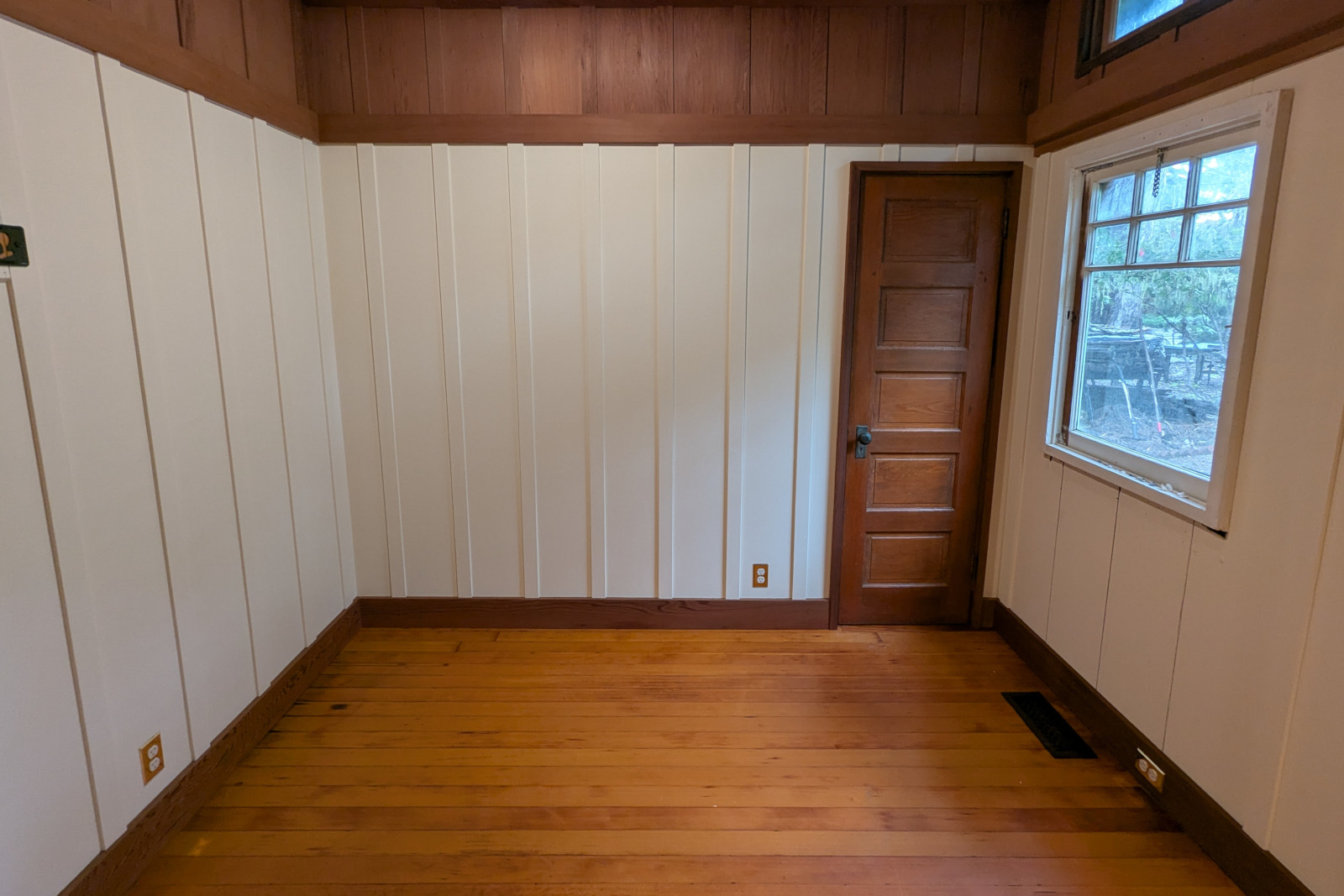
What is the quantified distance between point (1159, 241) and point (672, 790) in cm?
243

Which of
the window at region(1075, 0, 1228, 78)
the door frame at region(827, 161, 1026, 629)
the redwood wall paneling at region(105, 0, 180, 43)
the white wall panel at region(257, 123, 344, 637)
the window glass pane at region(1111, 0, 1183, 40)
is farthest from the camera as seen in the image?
the door frame at region(827, 161, 1026, 629)

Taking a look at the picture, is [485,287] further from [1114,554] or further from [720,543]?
[1114,554]

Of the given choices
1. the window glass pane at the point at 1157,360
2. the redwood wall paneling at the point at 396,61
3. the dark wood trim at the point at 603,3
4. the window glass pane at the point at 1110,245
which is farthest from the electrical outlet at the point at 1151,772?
the redwood wall paneling at the point at 396,61

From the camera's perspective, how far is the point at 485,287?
3197 mm

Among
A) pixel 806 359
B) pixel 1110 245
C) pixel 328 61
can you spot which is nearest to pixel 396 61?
pixel 328 61

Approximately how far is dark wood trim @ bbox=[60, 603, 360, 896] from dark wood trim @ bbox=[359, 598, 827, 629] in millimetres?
380

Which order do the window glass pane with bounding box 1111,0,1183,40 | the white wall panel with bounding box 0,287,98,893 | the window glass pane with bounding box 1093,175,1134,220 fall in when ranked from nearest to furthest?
1. the white wall panel with bounding box 0,287,98,893
2. the window glass pane with bounding box 1111,0,1183,40
3. the window glass pane with bounding box 1093,175,1134,220

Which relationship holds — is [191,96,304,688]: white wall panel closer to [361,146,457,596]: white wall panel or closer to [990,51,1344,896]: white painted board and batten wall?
[361,146,457,596]: white wall panel

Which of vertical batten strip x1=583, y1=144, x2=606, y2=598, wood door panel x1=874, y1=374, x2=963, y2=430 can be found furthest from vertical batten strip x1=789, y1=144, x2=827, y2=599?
vertical batten strip x1=583, y1=144, x2=606, y2=598

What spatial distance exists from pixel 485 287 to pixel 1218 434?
275 cm

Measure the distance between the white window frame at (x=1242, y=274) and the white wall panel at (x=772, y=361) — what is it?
1.12m

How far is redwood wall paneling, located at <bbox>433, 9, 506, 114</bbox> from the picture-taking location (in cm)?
301

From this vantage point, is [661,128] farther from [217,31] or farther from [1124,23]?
[1124,23]

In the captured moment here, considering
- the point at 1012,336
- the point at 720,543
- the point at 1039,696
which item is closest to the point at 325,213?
the point at 720,543
